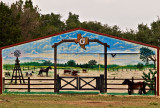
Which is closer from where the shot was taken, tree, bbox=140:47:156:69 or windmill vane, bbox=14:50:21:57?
tree, bbox=140:47:156:69

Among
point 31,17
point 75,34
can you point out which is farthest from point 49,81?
point 31,17

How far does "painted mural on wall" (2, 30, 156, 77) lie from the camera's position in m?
30.2

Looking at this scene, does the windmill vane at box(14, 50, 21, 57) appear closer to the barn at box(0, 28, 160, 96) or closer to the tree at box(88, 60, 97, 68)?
the barn at box(0, 28, 160, 96)

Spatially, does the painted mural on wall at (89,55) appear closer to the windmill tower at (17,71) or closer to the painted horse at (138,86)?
the windmill tower at (17,71)

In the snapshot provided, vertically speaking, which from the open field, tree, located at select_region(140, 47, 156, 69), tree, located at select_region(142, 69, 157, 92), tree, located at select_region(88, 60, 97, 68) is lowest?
the open field

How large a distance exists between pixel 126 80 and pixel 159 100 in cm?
321

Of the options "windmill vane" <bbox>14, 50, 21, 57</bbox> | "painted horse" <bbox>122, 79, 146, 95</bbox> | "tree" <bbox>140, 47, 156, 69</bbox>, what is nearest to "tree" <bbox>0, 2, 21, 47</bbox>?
"windmill vane" <bbox>14, 50, 21, 57</bbox>

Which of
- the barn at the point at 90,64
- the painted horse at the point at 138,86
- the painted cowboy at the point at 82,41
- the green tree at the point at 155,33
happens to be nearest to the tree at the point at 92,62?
the barn at the point at 90,64

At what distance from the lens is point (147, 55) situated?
30125 millimetres

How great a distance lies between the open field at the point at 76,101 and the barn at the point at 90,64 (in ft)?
3.24

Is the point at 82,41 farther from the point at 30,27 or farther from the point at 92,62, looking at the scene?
the point at 30,27

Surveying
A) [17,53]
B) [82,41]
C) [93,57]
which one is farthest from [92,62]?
[17,53]

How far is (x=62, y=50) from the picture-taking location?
100 ft

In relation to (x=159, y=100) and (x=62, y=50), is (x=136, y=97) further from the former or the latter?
(x=62, y=50)
